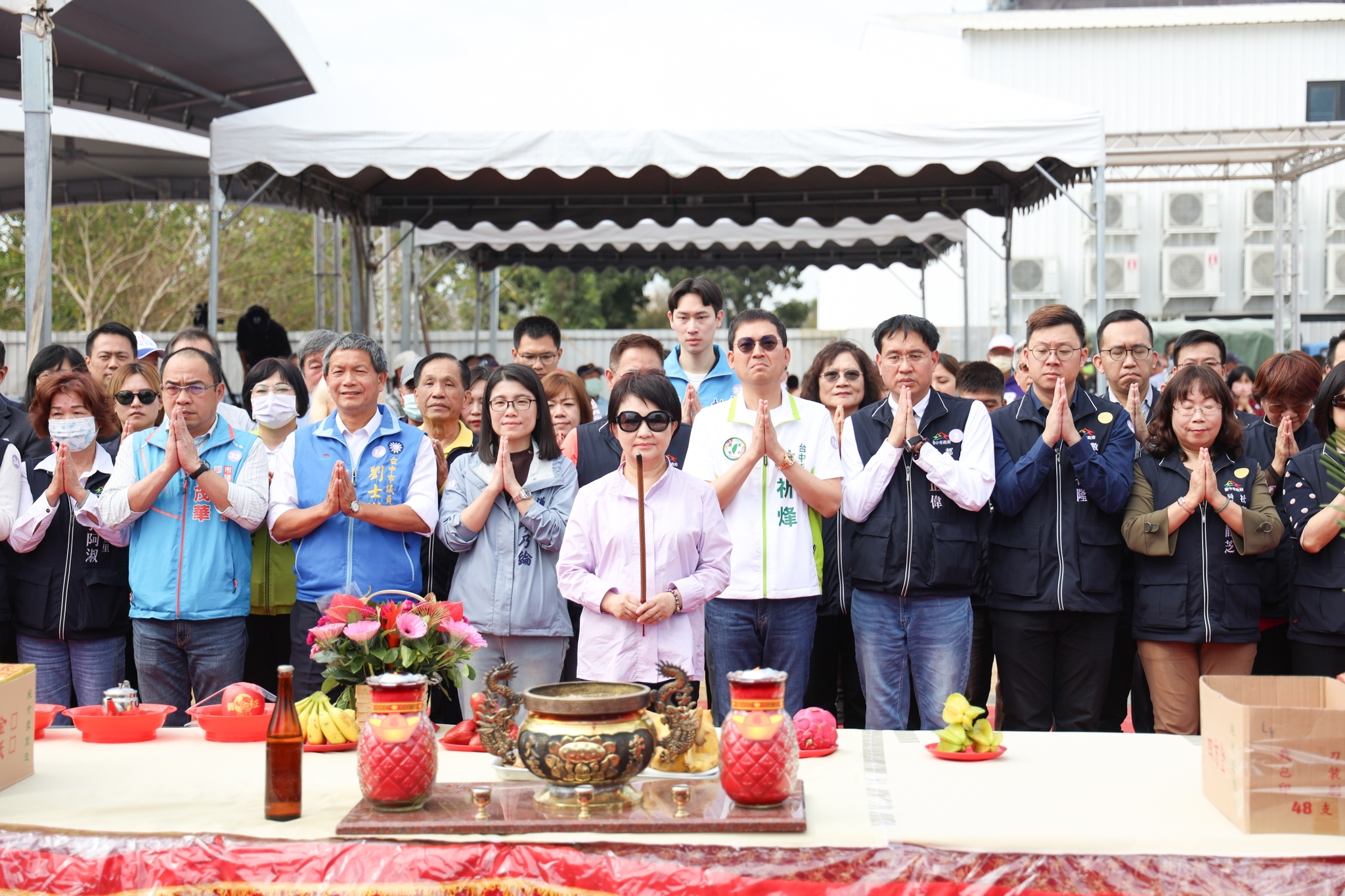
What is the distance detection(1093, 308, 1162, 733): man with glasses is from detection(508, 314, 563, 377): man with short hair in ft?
7.17

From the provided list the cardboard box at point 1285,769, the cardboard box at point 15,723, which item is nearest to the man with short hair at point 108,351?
the cardboard box at point 15,723

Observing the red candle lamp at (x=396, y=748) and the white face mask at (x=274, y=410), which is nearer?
the red candle lamp at (x=396, y=748)

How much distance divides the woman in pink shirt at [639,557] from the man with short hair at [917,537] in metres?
0.74

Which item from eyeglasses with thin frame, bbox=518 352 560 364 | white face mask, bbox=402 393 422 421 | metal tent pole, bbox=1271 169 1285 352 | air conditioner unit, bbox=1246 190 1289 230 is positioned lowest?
white face mask, bbox=402 393 422 421

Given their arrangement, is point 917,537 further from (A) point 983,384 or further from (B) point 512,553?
(A) point 983,384

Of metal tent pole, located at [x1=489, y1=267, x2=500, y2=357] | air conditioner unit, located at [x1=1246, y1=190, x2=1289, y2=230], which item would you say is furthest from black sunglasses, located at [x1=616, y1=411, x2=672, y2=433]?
air conditioner unit, located at [x1=1246, y1=190, x2=1289, y2=230]

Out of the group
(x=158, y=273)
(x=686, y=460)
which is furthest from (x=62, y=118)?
(x=158, y=273)

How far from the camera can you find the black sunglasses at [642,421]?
293 centimetres

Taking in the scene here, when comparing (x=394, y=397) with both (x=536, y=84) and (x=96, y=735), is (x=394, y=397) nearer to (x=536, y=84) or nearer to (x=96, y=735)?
(x=536, y=84)

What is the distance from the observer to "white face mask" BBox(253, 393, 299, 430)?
4184 millimetres

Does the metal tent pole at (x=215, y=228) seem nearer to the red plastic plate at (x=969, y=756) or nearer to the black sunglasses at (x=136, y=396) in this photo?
the black sunglasses at (x=136, y=396)

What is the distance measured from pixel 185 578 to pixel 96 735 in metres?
0.91

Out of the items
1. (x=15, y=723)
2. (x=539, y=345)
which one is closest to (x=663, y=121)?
(x=539, y=345)

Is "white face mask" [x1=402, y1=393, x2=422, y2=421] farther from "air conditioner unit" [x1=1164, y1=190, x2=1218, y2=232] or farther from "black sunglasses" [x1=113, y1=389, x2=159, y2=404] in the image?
"air conditioner unit" [x1=1164, y1=190, x2=1218, y2=232]
